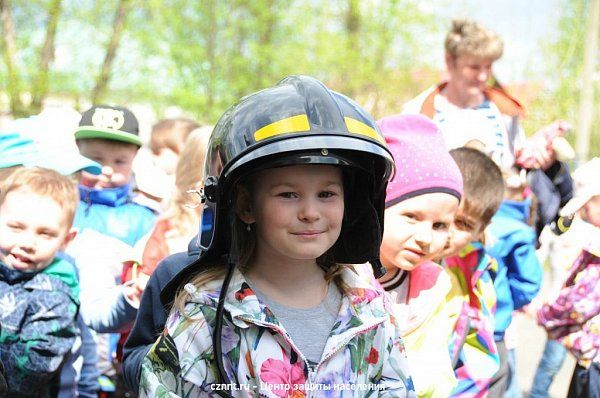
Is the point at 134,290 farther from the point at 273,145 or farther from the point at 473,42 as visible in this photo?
the point at 473,42

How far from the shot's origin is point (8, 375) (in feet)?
12.4

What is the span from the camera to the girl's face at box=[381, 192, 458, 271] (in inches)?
145

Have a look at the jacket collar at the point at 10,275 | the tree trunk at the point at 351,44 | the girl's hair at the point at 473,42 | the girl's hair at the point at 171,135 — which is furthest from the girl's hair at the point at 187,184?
the tree trunk at the point at 351,44

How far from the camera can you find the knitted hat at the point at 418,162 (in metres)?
3.77

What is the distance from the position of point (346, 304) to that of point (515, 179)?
317 centimetres

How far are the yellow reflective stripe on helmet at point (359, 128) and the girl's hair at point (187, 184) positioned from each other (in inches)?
67.8

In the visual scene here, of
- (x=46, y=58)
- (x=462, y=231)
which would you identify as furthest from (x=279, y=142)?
(x=46, y=58)

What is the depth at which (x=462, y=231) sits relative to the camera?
4406 mm

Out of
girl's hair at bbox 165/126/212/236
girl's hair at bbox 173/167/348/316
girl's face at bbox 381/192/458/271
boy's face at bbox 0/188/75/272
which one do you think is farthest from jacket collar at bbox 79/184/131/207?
girl's hair at bbox 173/167/348/316

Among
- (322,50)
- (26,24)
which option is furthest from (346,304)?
(322,50)

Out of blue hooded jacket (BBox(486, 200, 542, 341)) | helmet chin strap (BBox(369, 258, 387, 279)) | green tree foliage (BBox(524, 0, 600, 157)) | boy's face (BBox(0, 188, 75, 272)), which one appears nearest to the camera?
helmet chin strap (BBox(369, 258, 387, 279))

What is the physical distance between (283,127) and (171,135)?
4308 mm

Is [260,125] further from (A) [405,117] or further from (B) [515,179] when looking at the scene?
(B) [515,179]

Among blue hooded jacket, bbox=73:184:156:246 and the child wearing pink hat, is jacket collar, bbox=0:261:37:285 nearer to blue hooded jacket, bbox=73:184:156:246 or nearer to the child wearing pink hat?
blue hooded jacket, bbox=73:184:156:246
